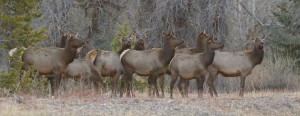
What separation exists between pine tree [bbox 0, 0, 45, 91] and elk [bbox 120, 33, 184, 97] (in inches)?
102

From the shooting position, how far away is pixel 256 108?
17.7 metres

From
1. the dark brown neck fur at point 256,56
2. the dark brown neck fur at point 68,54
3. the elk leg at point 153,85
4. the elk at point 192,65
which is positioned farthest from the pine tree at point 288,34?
the dark brown neck fur at point 68,54

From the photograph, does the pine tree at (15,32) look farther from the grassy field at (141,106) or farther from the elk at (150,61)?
the elk at (150,61)

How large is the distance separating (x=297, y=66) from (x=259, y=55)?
873 centimetres

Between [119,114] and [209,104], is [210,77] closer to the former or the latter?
[209,104]

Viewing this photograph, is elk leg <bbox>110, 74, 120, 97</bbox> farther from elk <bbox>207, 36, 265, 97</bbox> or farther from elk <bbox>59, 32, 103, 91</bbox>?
elk <bbox>207, 36, 265, 97</bbox>

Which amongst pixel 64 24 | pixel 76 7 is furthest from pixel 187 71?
pixel 76 7

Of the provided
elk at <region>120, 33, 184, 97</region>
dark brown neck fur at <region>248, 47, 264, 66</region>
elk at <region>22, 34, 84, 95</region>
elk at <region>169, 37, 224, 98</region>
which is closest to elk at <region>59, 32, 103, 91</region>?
elk at <region>120, 33, 184, 97</region>

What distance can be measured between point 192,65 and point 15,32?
16.3ft

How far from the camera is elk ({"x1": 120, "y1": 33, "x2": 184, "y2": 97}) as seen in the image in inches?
798

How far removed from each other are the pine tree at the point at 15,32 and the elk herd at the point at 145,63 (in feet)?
1.75

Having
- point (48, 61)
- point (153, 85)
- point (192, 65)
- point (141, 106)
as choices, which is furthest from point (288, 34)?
point (141, 106)

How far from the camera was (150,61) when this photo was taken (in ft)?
66.5

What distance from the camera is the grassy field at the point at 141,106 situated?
599 inches
